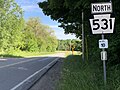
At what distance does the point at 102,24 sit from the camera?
36.2ft

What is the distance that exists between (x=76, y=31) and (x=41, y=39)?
308ft

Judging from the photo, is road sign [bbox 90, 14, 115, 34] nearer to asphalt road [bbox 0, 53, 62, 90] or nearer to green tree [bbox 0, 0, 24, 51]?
asphalt road [bbox 0, 53, 62, 90]

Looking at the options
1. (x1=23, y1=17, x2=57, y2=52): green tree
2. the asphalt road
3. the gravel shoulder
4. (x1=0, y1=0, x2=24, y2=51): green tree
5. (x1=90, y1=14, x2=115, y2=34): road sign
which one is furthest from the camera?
(x1=23, y1=17, x2=57, y2=52): green tree

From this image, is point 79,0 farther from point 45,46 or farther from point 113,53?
point 45,46

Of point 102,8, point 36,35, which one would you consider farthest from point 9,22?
point 102,8

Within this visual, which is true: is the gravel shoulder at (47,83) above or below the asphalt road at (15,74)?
below

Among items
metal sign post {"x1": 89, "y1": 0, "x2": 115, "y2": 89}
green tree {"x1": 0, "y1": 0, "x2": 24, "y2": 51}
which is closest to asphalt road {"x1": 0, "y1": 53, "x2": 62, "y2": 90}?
metal sign post {"x1": 89, "y1": 0, "x2": 115, "y2": 89}

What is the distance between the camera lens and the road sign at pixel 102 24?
36.1 feet

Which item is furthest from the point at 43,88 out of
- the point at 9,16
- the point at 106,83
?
the point at 9,16

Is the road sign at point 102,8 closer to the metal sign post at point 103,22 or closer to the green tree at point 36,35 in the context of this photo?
the metal sign post at point 103,22

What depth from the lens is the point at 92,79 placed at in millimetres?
11891

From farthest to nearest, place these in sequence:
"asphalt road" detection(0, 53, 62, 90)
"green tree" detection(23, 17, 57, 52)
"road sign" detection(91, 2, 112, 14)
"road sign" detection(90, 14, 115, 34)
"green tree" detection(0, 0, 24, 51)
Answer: "green tree" detection(23, 17, 57, 52)
"green tree" detection(0, 0, 24, 51)
"asphalt road" detection(0, 53, 62, 90)
"road sign" detection(91, 2, 112, 14)
"road sign" detection(90, 14, 115, 34)

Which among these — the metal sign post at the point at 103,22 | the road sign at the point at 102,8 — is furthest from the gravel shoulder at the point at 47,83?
the road sign at the point at 102,8

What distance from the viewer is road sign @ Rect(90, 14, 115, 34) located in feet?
36.1
